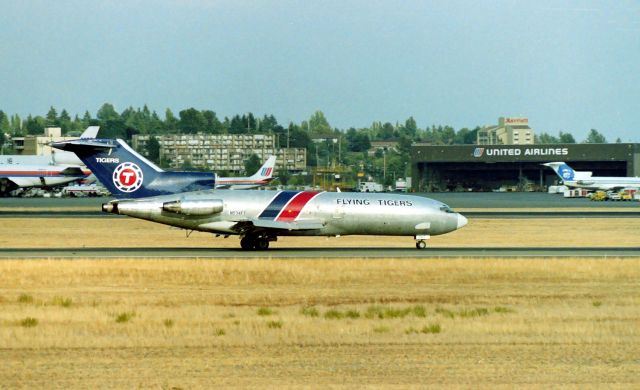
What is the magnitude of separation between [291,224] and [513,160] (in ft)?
434

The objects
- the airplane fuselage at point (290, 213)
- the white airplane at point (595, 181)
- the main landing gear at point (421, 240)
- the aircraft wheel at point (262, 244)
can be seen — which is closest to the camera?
the airplane fuselage at point (290, 213)

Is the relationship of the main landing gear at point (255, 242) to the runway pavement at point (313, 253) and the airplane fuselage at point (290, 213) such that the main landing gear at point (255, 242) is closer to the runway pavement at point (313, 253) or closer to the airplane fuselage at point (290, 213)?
the runway pavement at point (313, 253)

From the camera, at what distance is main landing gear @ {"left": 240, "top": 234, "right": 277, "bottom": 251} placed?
49406 millimetres

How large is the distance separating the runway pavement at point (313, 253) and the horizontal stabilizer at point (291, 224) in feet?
4.00

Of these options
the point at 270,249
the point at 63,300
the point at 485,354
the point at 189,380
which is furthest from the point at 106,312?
the point at 270,249

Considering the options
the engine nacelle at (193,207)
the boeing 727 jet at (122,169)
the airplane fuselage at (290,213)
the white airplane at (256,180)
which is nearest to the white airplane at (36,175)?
the white airplane at (256,180)

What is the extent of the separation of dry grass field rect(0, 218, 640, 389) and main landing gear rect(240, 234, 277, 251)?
709cm

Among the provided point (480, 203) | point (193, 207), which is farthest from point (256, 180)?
point (193, 207)

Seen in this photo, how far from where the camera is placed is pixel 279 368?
20.8 m

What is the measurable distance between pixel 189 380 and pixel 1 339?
701 cm

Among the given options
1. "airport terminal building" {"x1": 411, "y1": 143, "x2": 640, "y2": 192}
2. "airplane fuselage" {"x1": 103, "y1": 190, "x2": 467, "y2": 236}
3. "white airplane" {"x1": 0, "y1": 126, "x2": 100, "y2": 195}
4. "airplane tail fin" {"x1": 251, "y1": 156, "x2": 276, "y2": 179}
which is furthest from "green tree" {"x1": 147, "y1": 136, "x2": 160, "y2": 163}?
"airplane fuselage" {"x1": 103, "y1": 190, "x2": 467, "y2": 236}

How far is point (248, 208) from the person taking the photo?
1922 inches

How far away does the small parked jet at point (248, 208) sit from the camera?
48438 mm

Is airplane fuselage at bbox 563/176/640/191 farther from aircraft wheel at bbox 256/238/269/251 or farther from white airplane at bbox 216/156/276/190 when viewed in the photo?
aircraft wheel at bbox 256/238/269/251
